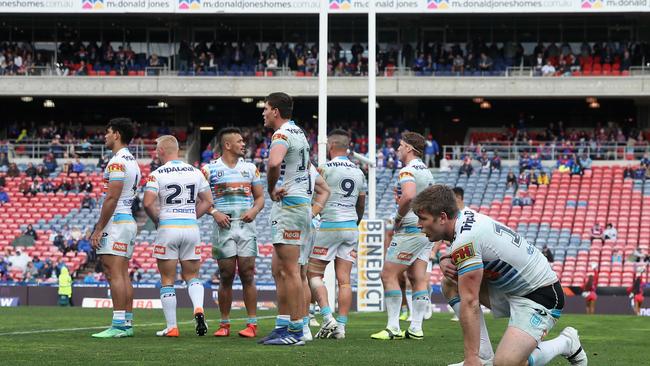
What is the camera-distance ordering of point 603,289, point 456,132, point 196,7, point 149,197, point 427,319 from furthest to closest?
point 456,132 → point 196,7 → point 603,289 → point 427,319 → point 149,197

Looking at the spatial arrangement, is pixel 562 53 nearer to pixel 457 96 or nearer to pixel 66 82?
pixel 457 96

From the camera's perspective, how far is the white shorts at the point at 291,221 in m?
11.2

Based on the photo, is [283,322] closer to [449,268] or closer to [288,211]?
[288,211]

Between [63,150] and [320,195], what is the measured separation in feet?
123

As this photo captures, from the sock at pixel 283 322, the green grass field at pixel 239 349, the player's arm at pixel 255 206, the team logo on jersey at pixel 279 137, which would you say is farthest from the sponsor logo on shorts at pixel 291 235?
the player's arm at pixel 255 206

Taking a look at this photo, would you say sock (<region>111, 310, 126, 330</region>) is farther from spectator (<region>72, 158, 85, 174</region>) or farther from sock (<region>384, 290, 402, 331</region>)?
spectator (<region>72, 158, 85, 174</region>)

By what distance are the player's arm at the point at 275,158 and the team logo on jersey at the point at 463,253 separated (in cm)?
326

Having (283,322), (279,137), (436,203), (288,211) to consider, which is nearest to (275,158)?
(279,137)

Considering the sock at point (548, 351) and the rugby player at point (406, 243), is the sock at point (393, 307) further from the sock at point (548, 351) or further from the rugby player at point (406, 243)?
the sock at point (548, 351)

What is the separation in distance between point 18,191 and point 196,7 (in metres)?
10.2

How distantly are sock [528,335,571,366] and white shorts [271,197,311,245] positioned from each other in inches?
135

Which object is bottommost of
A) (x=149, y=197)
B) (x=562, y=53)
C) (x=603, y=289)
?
(x=603, y=289)

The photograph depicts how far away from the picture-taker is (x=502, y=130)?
49.9m

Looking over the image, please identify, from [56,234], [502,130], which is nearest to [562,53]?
[502,130]
